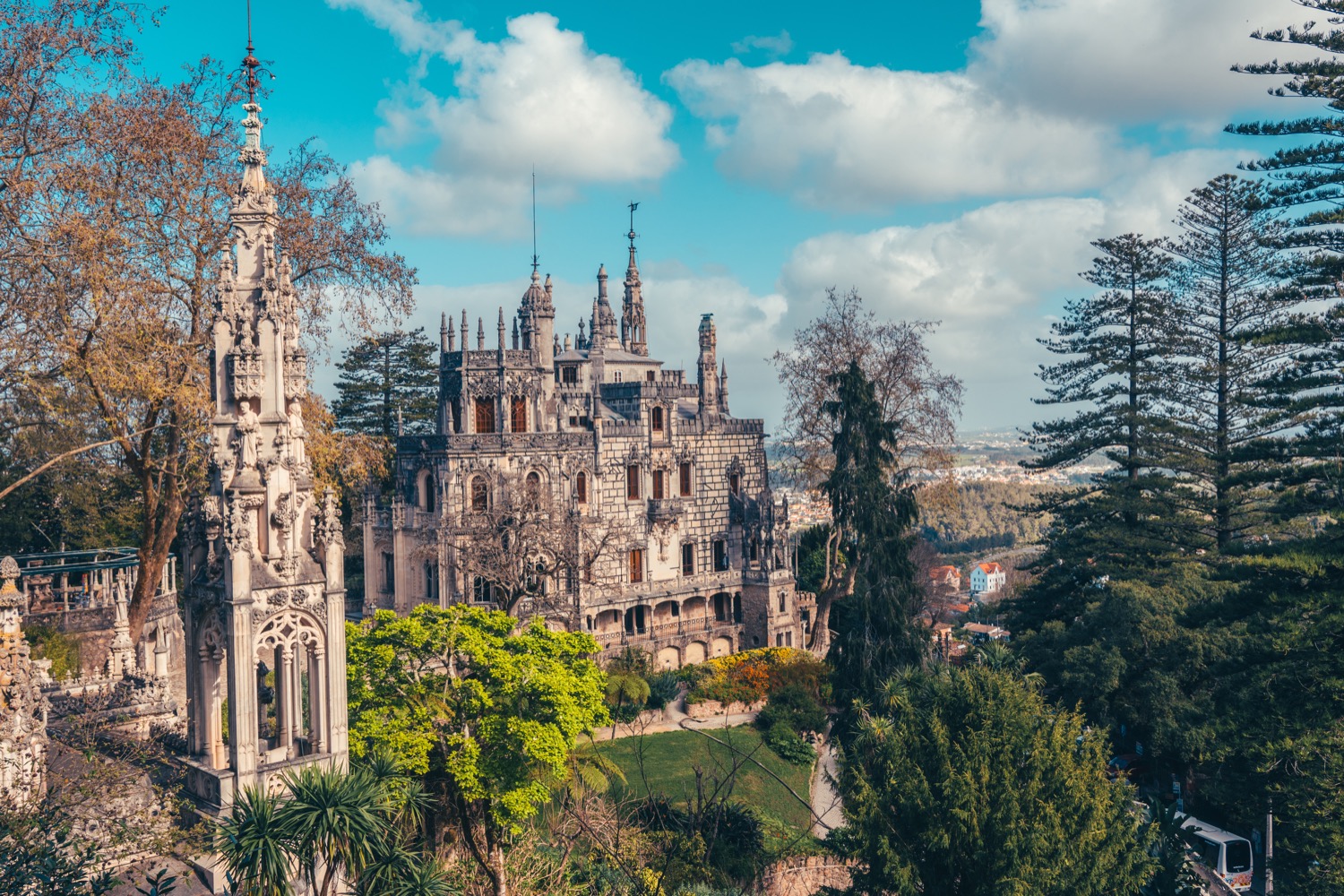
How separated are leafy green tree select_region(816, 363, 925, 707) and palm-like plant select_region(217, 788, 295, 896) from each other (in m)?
19.1

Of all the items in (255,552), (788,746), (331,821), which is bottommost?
(788,746)

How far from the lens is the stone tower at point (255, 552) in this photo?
11.8 metres

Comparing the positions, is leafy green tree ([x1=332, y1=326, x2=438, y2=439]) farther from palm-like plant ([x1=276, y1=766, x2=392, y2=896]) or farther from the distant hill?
the distant hill

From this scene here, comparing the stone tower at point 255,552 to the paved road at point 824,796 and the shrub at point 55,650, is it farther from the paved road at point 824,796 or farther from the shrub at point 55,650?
the paved road at point 824,796

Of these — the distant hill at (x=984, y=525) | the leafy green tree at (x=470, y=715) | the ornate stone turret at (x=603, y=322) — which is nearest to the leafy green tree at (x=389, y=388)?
the ornate stone turret at (x=603, y=322)

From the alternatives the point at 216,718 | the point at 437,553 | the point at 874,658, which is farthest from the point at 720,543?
the point at 216,718

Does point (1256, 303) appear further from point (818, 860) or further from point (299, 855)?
point (299, 855)

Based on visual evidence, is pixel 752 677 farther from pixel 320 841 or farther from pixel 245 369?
pixel 245 369

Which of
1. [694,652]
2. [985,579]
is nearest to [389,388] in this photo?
[694,652]

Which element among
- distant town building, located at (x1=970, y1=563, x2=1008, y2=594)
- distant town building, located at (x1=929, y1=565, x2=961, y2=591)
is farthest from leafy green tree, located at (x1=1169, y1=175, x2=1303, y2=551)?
distant town building, located at (x1=970, y1=563, x2=1008, y2=594)

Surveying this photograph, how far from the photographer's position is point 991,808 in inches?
670

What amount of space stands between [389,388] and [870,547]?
33747 millimetres

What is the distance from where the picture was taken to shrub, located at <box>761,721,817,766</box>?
32.9 meters

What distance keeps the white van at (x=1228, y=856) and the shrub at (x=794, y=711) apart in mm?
12411
